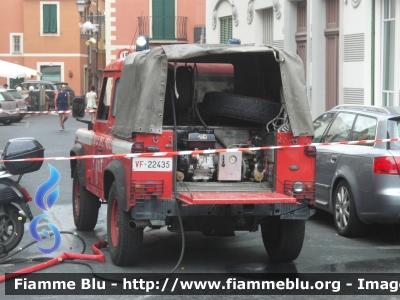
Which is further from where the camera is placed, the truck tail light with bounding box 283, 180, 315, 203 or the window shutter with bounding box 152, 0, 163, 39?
the window shutter with bounding box 152, 0, 163, 39

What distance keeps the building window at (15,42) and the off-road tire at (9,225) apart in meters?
52.4

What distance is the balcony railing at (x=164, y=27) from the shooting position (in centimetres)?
3834

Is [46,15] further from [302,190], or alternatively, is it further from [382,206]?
[302,190]

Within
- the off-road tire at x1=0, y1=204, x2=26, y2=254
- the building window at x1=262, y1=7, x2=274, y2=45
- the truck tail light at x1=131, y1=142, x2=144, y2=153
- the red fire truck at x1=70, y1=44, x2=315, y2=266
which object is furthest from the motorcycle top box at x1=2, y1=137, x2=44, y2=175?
the building window at x1=262, y1=7, x2=274, y2=45

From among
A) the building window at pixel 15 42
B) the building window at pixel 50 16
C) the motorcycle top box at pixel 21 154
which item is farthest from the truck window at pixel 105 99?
the building window at pixel 15 42

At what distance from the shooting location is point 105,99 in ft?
32.6

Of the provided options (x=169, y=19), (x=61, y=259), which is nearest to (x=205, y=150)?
(x=61, y=259)

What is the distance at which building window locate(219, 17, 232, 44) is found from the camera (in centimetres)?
2578

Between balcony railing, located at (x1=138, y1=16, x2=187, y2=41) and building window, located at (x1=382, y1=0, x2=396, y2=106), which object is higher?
balcony railing, located at (x1=138, y1=16, x2=187, y2=41)

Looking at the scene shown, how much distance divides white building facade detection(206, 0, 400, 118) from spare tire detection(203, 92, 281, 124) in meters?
7.95

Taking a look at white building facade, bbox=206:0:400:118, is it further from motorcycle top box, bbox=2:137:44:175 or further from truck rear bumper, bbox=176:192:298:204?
motorcycle top box, bbox=2:137:44:175

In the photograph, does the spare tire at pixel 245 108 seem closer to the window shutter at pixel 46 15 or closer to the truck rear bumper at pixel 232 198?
the truck rear bumper at pixel 232 198

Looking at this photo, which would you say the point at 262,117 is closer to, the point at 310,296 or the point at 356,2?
the point at 310,296

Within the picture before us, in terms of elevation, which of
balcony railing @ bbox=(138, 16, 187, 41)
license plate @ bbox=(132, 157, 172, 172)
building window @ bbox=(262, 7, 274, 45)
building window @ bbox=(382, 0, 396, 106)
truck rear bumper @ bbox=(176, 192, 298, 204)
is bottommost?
truck rear bumper @ bbox=(176, 192, 298, 204)
